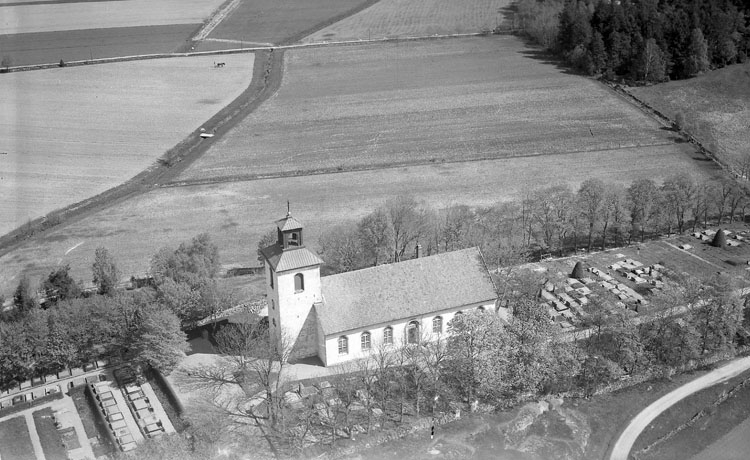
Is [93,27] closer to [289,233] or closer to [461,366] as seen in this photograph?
[289,233]

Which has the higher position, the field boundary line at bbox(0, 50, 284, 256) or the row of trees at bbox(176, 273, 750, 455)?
the field boundary line at bbox(0, 50, 284, 256)

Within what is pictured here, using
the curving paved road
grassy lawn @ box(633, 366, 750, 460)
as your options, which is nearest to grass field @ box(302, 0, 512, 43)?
the curving paved road

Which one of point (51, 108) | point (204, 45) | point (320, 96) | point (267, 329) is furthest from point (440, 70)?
point (267, 329)

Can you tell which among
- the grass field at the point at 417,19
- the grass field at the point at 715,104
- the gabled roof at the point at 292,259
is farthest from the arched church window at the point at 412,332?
the grass field at the point at 417,19

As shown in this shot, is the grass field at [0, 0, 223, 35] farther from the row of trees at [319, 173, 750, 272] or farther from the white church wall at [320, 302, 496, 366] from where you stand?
the white church wall at [320, 302, 496, 366]

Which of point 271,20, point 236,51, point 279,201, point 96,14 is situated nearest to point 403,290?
point 279,201

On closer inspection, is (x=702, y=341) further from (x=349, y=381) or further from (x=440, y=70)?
(x=440, y=70)
